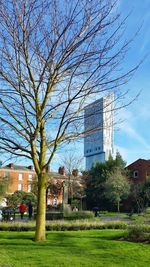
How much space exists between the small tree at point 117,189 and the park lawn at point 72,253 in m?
38.4

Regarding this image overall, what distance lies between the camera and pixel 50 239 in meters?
12.2

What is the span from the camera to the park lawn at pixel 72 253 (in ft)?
26.4

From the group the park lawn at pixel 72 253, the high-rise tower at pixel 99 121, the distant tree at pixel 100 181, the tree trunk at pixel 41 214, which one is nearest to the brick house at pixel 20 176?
the distant tree at pixel 100 181

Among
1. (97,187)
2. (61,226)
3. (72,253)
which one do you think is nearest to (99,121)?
(72,253)

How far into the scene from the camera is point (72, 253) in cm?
927

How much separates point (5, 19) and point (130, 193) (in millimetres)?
42442

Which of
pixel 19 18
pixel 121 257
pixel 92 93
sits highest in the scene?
pixel 19 18

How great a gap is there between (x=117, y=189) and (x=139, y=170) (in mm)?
12259

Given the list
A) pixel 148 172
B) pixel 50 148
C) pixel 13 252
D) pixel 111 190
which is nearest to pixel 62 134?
pixel 50 148

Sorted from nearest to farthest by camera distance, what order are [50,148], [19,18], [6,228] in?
1. [19,18]
2. [50,148]
3. [6,228]

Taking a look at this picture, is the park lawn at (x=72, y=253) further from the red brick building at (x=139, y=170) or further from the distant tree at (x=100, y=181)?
the red brick building at (x=139, y=170)

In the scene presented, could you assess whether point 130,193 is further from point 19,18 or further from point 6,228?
point 19,18

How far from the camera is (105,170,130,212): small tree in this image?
49.8m

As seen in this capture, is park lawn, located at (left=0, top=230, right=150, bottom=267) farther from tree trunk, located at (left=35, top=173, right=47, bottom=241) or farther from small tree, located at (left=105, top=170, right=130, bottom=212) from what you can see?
small tree, located at (left=105, top=170, right=130, bottom=212)
